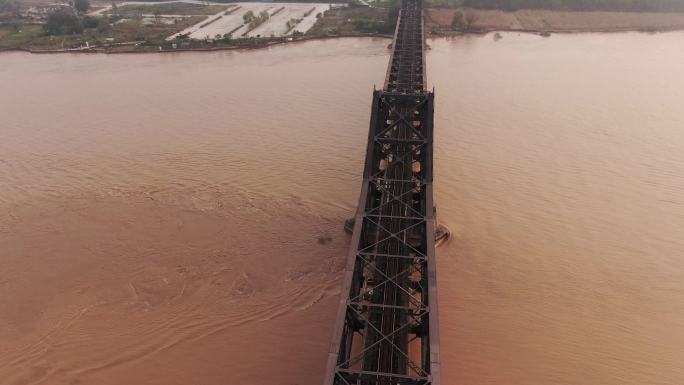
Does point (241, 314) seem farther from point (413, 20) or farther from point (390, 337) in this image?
point (413, 20)

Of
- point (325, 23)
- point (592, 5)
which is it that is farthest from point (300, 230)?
point (592, 5)

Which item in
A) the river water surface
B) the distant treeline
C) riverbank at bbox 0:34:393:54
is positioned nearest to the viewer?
the river water surface

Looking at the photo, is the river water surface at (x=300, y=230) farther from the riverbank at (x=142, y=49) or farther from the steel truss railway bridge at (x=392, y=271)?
the riverbank at (x=142, y=49)

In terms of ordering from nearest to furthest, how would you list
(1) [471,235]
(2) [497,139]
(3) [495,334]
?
(3) [495,334]
(1) [471,235]
(2) [497,139]

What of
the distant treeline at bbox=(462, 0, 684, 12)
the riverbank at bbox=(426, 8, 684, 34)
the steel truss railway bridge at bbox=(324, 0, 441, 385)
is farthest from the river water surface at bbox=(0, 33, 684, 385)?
the distant treeline at bbox=(462, 0, 684, 12)

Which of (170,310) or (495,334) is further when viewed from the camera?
(170,310)

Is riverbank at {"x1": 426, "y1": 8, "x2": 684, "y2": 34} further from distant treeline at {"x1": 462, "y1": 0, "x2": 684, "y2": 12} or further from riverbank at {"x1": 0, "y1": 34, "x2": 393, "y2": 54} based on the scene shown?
riverbank at {"x1": 0, "y1": 34, "x2": 393, "y2": 54}

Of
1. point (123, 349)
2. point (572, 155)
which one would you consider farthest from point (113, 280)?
point (572, 155)
